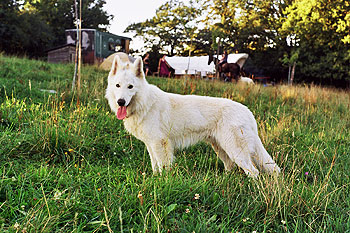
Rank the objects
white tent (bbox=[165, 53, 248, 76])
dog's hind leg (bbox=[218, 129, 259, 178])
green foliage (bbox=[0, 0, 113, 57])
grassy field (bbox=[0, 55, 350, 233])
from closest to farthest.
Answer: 1. grassy field (bbox=[0, 55, 350, 233])
2. dog's hind leg (bbox=[218, 129, 259, 178])
3. white tent (bbox=[165, 53, 248, 76])
4. green foliage (bbox=[0, 0, 113, 57])

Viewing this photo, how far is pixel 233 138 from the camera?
9.62 ft

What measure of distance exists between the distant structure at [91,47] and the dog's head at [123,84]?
18124mm

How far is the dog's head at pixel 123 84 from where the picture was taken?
279 cm

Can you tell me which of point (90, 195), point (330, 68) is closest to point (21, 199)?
point (90, 195)

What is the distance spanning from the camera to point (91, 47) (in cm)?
2269

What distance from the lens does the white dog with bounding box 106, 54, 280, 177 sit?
2.90 m

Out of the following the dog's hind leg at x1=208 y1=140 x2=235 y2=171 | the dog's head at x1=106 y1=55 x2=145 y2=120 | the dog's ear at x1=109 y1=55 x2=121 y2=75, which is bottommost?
the dog's hind leg at x1=208 y1=140 x2=235 y2=171

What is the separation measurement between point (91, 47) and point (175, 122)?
72.8ft

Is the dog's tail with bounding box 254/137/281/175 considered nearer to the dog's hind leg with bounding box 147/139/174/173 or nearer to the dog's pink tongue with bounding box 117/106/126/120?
the dog's hind leg with bounding box 147/139/174/173

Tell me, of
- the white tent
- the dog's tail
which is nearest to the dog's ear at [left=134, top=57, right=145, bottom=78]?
the dog's tail

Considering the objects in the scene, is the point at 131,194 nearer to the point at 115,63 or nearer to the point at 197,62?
the point at 115,63

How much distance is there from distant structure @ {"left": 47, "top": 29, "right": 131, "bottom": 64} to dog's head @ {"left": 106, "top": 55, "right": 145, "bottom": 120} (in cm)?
1812

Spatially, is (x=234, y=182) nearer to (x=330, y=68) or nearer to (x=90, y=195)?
(x=90, y=195)

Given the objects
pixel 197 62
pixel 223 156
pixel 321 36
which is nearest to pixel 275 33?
pixel 321 36
